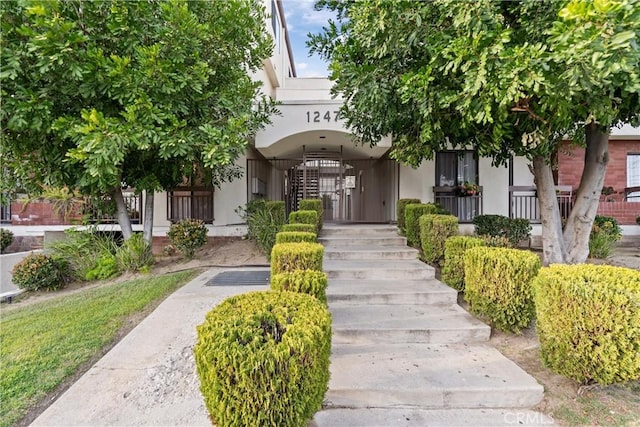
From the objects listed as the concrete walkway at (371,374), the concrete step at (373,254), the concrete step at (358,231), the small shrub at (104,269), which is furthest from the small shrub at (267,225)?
the small shrub at (104,269)

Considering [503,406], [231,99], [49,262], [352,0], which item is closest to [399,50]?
[352,0]

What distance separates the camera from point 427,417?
259 centimetres

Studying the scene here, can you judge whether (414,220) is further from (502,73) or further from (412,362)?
(412,362)

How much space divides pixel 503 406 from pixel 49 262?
8.48 m

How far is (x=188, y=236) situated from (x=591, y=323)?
7332mm

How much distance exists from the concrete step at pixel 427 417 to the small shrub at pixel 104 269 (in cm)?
624

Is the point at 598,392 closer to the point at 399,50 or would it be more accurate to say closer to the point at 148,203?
the point at 399,50

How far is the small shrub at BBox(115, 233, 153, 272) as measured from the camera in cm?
679

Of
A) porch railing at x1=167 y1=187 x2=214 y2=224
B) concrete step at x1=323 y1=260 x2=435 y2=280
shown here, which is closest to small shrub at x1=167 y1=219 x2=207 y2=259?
porch railing at x1=167 y1=187 x2=214 y2=224

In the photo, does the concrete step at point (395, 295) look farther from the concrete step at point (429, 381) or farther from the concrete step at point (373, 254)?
the concrete step at point (373, 254)

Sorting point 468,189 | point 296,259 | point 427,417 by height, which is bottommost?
point 427,417

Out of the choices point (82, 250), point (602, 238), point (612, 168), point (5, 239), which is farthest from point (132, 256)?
point (612, 168)

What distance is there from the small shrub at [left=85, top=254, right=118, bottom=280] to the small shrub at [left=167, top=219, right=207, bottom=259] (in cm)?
130

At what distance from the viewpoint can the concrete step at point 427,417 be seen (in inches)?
98.7
